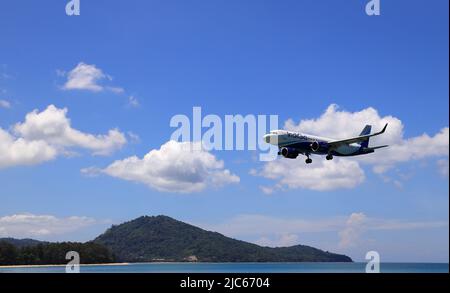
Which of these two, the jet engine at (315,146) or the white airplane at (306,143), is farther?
the jet engine at (315,146)

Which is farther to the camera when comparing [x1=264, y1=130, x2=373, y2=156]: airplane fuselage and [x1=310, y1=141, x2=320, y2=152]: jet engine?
[x1=310, y1=141, x2=320, y2=152]: jet engine

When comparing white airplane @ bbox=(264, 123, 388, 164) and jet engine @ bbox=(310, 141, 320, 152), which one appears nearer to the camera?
white airplane @ bbox=(264, 123, 388, 164)

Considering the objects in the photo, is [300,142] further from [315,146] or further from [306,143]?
[315,146]

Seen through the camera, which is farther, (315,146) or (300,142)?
(315,146)

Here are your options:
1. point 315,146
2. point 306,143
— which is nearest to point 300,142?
point 306,143

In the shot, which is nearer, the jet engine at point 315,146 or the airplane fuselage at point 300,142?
the airplane fuselage at point 300,142
